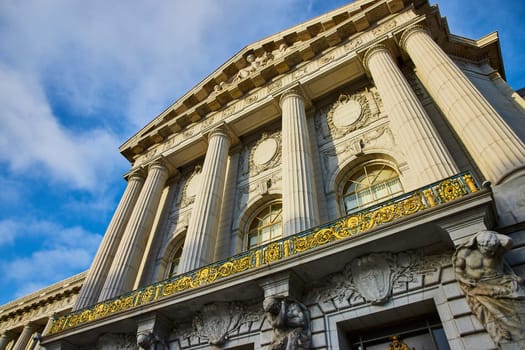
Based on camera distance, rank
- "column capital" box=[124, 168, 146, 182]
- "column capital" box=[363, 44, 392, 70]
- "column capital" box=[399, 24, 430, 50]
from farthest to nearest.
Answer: "column capital" box=[124, 168, 146, 182] < "column capital" box=[363, 44, 392, 70] < "column capital" box=[399, 24, 430, 50]

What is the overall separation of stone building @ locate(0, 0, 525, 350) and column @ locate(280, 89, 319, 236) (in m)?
0.07

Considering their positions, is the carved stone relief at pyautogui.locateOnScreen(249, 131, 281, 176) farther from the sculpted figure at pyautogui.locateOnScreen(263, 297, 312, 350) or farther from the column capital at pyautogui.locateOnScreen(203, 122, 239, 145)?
the sculpted figure at pyautogui.locateOnScreen(263, 297, 312, 350)

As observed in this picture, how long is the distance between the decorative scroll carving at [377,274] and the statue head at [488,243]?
44.1 inches

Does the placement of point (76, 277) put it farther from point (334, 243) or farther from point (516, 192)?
point (516, 192)

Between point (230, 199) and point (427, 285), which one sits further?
point (230, 199)

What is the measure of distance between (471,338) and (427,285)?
1.22 metres

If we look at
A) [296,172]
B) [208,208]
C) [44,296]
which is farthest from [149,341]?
[44,296]

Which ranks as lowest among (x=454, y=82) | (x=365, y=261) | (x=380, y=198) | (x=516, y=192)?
(x=365, y=261)

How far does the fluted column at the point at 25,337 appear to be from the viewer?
23.1 metres

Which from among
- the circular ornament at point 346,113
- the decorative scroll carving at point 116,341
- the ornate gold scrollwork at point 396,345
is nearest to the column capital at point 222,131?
the circular ornament at point 346,113

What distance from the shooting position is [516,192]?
6.99m

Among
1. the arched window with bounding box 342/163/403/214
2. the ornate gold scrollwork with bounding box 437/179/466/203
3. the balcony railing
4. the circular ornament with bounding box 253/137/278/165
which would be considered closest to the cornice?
A: the balcony railing

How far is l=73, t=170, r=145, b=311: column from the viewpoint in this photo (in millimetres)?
13547

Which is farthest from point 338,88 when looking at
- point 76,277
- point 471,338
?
point 76,277
